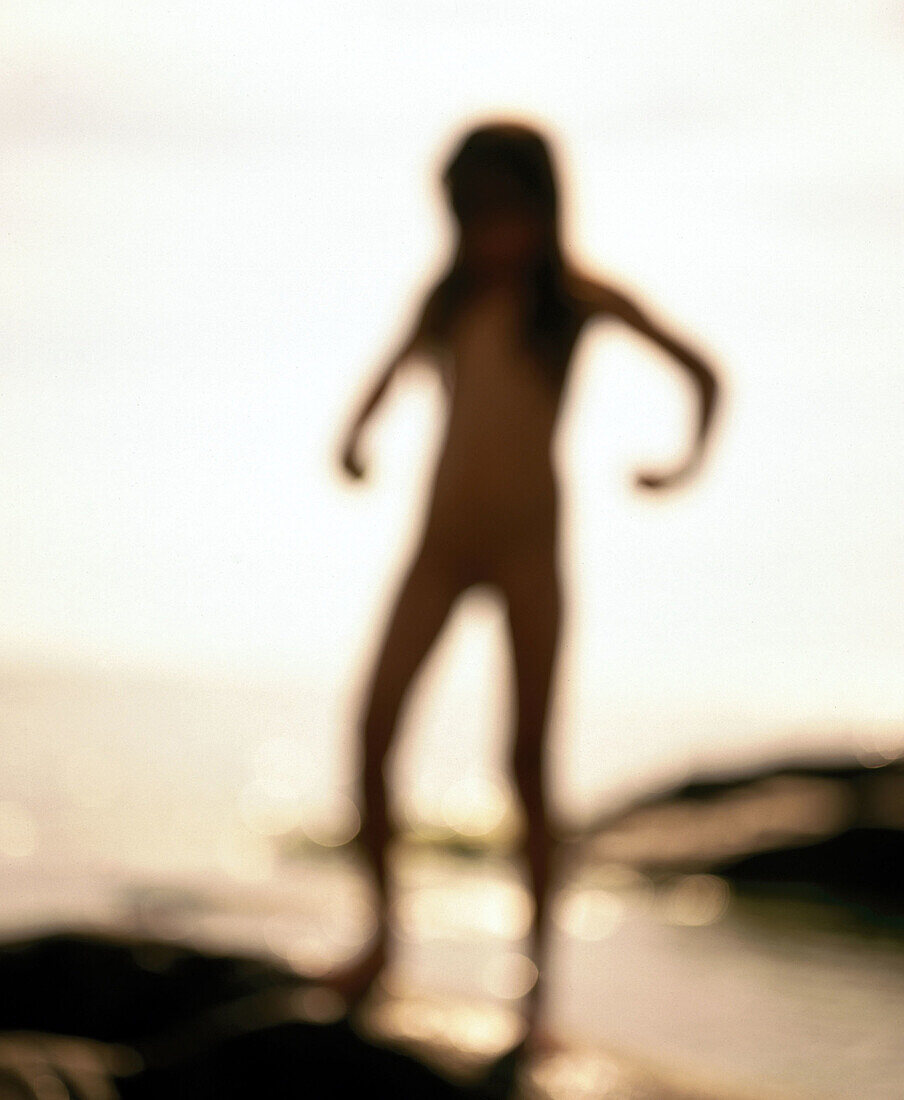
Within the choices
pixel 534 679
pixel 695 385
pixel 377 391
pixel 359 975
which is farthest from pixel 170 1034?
pixel 695 385

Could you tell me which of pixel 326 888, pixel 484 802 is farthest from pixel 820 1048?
pixel 484 802

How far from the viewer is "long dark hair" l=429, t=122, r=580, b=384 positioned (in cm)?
286

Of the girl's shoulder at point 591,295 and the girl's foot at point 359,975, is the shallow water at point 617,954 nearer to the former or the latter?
the girl's foot at point 359,975

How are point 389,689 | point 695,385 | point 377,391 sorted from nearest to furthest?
point 695,385, point 389,689, point 377,391

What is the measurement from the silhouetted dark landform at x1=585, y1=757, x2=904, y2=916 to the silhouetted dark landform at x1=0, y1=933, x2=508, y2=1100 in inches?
189

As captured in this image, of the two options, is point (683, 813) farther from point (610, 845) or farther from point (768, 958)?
point (768, 958)

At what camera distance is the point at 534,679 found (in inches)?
112

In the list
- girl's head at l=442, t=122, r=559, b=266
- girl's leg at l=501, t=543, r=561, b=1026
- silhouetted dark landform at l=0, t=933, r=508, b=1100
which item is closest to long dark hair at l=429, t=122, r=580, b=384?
girl's head at l=442, t=122, r=559, b=266

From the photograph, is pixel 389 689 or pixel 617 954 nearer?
pixel 389 689

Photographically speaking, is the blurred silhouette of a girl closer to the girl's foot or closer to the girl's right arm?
the girl's foot

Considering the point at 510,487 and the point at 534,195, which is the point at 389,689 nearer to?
the point at 510,487

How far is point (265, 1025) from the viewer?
8.14ft

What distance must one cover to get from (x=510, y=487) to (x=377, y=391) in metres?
0.45

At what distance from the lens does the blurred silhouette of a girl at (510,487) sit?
2850mm
